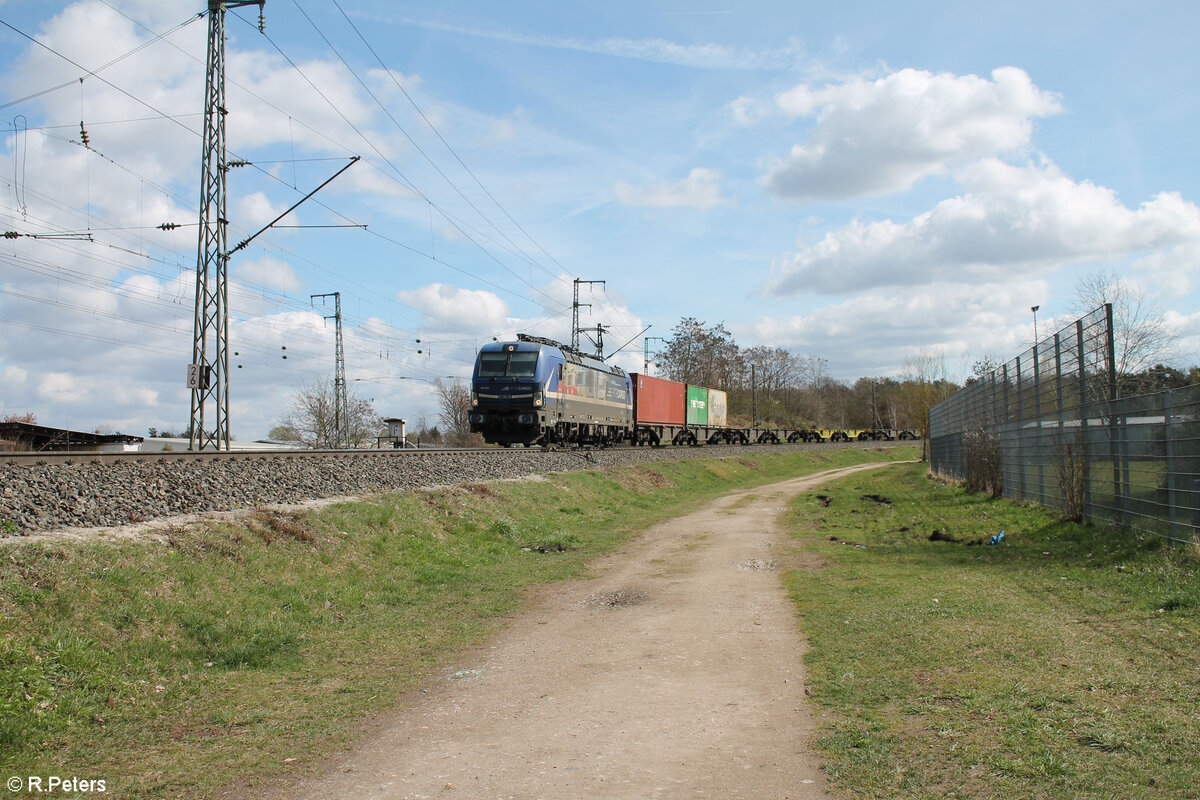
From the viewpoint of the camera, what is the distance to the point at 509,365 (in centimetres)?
2623

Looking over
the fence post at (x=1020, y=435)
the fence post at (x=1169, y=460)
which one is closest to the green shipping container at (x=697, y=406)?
the fence post at (x=1020, y=435)

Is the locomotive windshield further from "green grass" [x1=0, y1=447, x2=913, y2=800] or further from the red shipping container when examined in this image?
the red shipping container

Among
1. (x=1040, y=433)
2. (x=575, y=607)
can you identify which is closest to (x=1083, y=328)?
(x=1040, y=433)

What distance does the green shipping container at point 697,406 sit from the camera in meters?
49.5

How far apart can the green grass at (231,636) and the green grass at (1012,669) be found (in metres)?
3.30

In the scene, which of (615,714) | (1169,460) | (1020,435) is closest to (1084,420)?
(1169,460)

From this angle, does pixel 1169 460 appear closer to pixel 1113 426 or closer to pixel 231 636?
pixel 1113 426

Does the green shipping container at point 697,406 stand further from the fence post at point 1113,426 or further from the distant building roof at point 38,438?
the fence post at point 1113,426

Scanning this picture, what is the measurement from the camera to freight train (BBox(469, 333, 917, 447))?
26062mm

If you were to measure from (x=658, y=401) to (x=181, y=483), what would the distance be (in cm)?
3388

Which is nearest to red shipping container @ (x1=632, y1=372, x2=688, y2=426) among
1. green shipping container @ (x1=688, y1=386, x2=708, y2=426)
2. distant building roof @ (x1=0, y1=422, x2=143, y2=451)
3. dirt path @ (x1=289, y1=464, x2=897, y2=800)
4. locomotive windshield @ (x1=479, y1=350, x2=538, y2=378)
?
green shipping container @ (x1=688, y1=386, x2=708, y2=426)

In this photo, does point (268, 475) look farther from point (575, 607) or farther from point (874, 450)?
point (874, 450)

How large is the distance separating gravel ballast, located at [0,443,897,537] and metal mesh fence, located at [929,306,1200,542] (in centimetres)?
1163

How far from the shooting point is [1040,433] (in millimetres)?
15367
